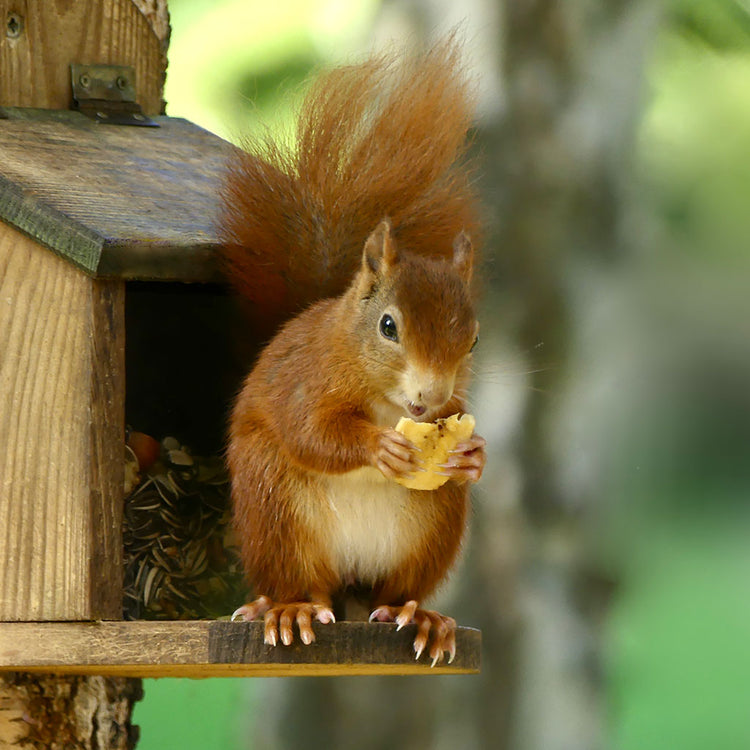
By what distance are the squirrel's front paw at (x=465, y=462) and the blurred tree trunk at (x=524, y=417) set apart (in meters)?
1.56

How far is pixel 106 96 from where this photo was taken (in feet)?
10.3

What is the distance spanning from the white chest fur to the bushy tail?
0.44 m

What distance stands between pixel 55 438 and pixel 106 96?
40.5 inches

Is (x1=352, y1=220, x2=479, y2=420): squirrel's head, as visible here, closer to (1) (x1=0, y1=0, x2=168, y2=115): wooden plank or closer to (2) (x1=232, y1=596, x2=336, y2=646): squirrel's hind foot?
(2) (x1=232, y1=596, x2=336, y2=646): squirrel's hind foot

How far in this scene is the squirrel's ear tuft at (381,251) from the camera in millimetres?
2422

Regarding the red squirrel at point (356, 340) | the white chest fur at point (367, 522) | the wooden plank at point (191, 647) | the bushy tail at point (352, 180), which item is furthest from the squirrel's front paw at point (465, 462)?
the bushy tail at point (352, 180)

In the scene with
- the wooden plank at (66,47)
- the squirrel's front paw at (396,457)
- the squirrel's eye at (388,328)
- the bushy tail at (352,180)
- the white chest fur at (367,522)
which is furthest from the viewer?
the wooden plank at (66,47)

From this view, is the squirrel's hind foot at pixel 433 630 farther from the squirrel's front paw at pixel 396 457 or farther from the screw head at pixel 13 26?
the screw head at pixel 13 26

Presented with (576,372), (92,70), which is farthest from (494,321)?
(92,70)

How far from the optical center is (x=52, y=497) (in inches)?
94.7

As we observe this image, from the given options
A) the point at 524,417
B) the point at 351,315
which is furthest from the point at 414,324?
the point at 524,417

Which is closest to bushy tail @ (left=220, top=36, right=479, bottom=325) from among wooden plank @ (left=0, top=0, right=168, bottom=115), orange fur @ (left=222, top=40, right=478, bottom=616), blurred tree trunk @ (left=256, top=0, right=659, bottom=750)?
orange fur @ (left=222, top=40, right=478, bottom=616)

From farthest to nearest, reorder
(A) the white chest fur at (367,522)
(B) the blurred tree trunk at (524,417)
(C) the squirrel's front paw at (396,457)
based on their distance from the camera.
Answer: (B) the blurred tree trunk at (524,417)
(A) the white chest fur at (367,522)
(C) the squirrel's front paw at (396,457)

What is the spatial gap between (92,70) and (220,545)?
1.09m
